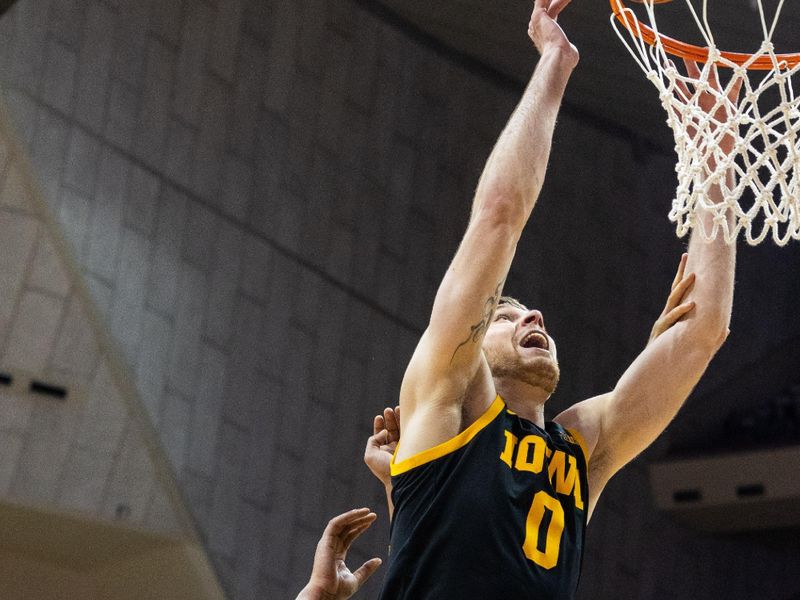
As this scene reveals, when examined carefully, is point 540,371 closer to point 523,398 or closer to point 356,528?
point 523,398

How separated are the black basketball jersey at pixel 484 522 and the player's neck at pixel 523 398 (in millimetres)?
163

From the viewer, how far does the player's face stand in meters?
3.29

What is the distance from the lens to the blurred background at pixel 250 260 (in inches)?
323

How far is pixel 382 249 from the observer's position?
34.4 ft

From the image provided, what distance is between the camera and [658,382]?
349 cm

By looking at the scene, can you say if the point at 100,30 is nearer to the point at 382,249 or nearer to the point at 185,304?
the point at 185,304

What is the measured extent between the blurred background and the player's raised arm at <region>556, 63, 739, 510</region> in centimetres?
533

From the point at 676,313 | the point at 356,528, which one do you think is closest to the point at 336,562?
the point at 356,528

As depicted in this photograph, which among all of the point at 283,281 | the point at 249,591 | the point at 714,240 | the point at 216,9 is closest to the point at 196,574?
the point at 249,591

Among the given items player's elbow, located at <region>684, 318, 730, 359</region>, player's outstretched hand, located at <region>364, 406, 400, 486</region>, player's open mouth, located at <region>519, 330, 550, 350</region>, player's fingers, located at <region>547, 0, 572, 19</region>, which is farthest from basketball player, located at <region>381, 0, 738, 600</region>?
player's elbow, located at <region>684, 318, 730, 359</region>

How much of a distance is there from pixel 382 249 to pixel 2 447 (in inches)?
146

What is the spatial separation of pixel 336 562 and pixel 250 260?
625 cm

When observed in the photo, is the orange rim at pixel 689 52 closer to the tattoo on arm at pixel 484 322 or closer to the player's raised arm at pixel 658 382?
the player's raised arm at pixel 658 382

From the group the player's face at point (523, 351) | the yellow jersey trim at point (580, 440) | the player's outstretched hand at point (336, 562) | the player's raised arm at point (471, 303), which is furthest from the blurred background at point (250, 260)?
the player's raised arm at point (471, 303)
